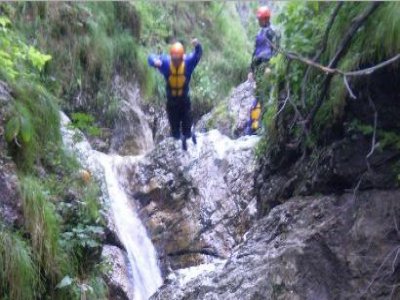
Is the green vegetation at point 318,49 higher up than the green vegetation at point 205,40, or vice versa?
the green vegetation at point 205,40

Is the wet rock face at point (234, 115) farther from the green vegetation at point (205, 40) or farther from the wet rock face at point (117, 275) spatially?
the wet rock face at point (117, 275)

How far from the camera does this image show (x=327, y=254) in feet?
13.2

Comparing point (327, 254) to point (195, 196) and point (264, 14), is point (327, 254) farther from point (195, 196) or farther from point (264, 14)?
point (195, 196)

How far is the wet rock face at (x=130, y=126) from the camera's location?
10.5 m

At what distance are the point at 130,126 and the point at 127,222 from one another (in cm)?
264

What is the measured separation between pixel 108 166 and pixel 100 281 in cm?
380

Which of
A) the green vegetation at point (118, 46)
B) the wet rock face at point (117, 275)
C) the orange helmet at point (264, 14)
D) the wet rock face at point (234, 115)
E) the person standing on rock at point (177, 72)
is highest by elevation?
the green vegetation at point (118, 46)

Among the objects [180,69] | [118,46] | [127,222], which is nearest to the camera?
A: [180,69]

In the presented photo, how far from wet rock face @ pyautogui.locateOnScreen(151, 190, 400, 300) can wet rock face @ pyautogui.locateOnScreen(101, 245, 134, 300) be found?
6.56ft

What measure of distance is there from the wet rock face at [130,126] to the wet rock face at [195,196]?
4.73ft

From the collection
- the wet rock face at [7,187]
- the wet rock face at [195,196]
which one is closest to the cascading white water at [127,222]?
the wet rock face at [195,196]

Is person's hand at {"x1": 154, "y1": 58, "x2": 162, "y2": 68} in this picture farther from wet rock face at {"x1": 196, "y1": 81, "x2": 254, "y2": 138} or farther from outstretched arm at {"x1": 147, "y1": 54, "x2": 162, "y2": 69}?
wet rock face at {"x1": 196, "y1": 81, "x2": 254, "y2": 138}

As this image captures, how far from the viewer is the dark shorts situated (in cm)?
734

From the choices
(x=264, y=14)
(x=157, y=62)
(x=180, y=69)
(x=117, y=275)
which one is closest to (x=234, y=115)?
(x=264, y=14)
